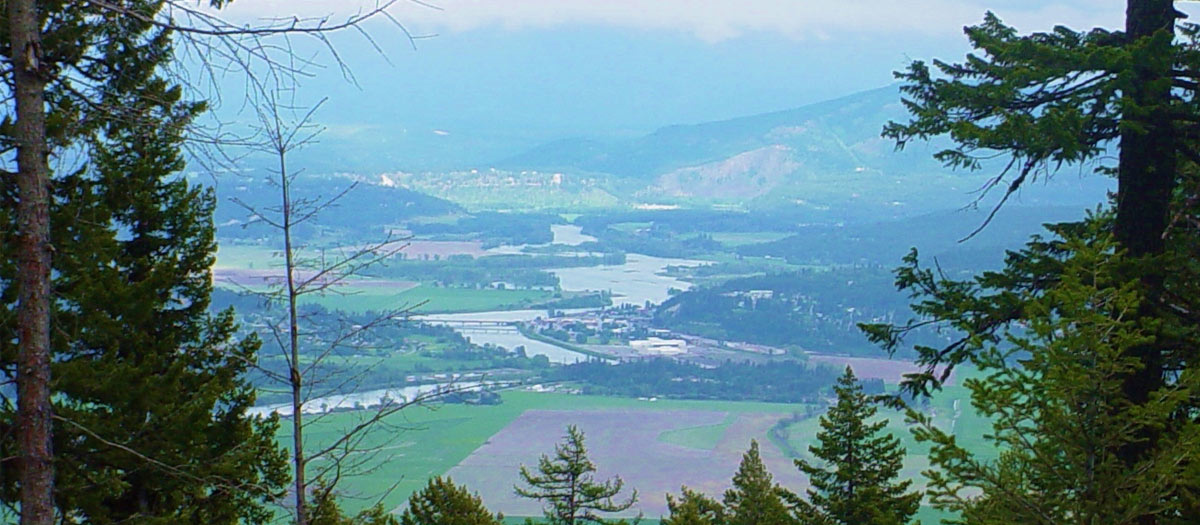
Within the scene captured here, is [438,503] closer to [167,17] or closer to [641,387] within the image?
[167,17]

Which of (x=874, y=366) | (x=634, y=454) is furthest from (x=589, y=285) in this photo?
(x=634, y=454)

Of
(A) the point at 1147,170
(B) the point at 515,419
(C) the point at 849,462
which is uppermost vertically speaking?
(A) the point at 1147,170

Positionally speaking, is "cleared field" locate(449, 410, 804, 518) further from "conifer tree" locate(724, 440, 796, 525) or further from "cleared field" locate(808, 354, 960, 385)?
"conifer tree" locate(724, 440, 796, 525)

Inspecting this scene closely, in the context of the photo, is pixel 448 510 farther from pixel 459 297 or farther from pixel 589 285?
pixel 589 285

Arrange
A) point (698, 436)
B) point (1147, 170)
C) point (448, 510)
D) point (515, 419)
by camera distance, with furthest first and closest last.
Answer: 1. point (515, 419)
2. point (698, 436)
3. point (448, 510)
4. point (1147, 170)

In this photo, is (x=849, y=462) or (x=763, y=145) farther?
(x=763, y=145)

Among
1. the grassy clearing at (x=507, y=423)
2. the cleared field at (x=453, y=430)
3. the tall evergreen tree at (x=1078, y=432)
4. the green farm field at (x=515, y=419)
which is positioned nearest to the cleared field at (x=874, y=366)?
the grassy clearing at (x=507, y=423)

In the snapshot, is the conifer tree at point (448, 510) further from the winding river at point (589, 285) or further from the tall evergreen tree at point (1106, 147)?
the winding river at point (589, 285)

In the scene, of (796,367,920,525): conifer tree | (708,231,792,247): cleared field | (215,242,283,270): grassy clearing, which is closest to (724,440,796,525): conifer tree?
(796,367,920,525): conifer tree
